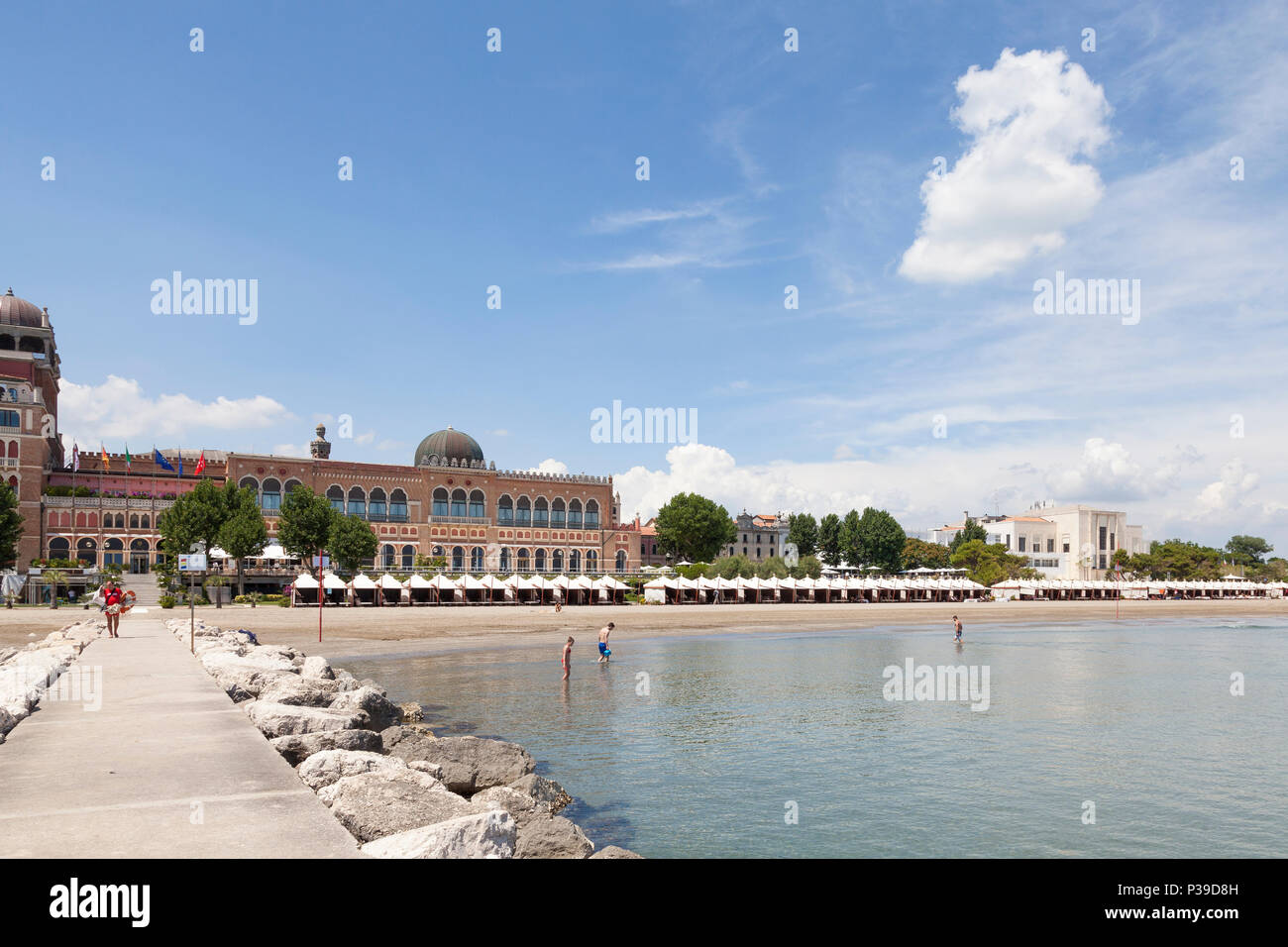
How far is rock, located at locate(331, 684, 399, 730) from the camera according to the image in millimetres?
18203

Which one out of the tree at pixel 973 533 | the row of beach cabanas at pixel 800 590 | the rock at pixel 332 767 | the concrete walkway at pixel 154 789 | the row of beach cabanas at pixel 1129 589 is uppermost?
the tree at pixel 973 533

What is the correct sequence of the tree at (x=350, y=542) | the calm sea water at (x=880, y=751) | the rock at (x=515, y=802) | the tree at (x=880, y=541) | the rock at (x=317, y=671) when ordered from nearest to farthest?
the rock at (x=515, y=802) < the calm sea water at (x=880, y=751) < the rock at (x=317, y=671) < the tree at (x=350, y=542) < the tree at (x=880, y=541)

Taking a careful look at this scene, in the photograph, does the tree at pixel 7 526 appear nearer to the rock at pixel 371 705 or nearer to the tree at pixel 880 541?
the rock at pixel 371 705

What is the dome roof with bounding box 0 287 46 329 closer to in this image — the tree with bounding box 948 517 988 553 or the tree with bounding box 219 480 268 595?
the tree with bounding box 219 480 268 595

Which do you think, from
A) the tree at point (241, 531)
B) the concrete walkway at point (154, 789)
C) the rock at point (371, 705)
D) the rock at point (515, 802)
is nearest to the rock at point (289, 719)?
the concrete walkway at point (154, 789)

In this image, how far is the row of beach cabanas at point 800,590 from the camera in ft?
263

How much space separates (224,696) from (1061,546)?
160 metres

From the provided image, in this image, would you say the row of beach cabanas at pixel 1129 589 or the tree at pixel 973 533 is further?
the tree at pixel 973 533

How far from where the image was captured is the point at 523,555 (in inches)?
4183

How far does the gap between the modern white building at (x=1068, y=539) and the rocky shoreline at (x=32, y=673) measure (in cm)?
14655

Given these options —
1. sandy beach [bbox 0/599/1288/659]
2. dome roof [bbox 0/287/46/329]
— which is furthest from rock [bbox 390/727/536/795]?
dome roof [bbox 0/287/46/329]

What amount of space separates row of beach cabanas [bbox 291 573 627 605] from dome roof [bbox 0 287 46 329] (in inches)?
2413

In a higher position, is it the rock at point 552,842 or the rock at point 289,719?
the rock at point 289,719

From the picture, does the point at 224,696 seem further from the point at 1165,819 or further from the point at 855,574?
the point at 855,574
